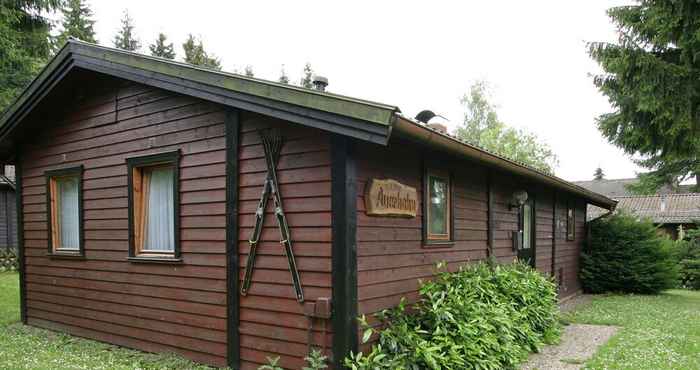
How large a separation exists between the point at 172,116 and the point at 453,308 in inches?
149

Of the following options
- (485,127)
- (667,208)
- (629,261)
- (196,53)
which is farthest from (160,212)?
(485,127)

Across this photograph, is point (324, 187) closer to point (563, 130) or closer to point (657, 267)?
point (657, 267)

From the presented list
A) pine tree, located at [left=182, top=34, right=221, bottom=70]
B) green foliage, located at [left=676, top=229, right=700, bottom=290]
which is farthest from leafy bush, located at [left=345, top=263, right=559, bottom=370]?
pine tree, located at [left=182, top=34, right=221, bottom=70]

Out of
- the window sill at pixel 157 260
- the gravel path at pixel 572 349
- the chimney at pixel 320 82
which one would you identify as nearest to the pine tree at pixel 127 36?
the window sill at pixel 157 260

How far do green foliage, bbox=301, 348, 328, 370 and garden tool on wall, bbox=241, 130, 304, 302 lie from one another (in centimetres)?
50

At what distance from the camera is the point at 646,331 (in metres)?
7.30

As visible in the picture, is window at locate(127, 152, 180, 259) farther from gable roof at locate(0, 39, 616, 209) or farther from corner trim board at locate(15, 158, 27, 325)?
corner trim board at locate(15, 158, 27, 325)

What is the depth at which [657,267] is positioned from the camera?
12.6 metres

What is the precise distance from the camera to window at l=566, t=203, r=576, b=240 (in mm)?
11953

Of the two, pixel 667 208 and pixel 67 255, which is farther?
pixel 667 208

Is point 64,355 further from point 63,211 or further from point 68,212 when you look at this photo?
point 63,211

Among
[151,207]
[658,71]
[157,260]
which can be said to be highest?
[658,71]

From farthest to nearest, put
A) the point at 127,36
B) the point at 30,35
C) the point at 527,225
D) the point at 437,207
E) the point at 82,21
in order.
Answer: the point at 127,36
the point at 82,21
the point at 30,35
the point at 527,225
the point at 437,207

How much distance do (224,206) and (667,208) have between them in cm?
2521
